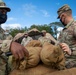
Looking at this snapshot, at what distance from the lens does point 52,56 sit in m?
2.36

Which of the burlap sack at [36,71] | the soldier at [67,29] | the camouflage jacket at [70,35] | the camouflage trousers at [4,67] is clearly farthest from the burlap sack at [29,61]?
the camouflage jacket at [70,35]

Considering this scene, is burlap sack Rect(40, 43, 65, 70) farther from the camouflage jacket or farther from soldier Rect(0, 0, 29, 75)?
the camouflage jacket

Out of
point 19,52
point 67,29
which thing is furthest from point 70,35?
point 19,52

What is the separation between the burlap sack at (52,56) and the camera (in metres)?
2.36

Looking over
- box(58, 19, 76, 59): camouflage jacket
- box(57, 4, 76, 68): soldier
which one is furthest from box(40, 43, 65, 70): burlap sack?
box(58, 19, 76, 59): camouflage jacket

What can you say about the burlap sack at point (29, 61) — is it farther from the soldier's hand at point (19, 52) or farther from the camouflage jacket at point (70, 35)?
the camouflage jacket at point (70, 35)

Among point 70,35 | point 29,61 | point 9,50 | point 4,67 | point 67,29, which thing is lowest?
point 4,67

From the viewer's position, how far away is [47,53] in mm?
2361

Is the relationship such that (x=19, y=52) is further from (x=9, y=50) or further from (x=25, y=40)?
(x=25, y=40)

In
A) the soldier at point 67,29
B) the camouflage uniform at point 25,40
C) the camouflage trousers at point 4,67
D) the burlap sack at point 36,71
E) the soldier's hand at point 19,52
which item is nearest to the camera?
the soldier's hand at point 19,52

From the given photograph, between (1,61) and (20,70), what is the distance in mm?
427

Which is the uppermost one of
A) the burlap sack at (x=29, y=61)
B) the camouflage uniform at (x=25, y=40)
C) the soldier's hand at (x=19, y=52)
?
the camouflage uniform at (x=25, y=40)

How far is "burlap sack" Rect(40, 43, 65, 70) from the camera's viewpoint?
236 cm

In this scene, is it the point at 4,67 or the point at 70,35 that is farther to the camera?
the point at 70,35
